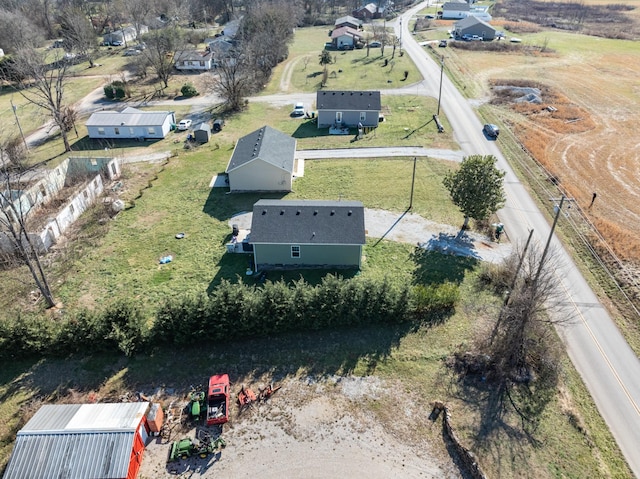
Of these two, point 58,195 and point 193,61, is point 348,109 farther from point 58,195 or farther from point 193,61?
point 193,61

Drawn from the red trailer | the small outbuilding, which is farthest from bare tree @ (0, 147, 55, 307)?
the small outbuilding

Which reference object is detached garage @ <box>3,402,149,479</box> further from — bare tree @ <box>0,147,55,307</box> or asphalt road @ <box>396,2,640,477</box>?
asphalt road @ <box>396,2,640,477</box>

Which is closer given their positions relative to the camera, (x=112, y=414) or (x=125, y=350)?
(x=112, y=414)

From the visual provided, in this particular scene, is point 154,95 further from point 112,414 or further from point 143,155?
point 112,414

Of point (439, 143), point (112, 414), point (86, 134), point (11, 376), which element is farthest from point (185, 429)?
point (86, 134)

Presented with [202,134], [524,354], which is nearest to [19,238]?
[202,134]
